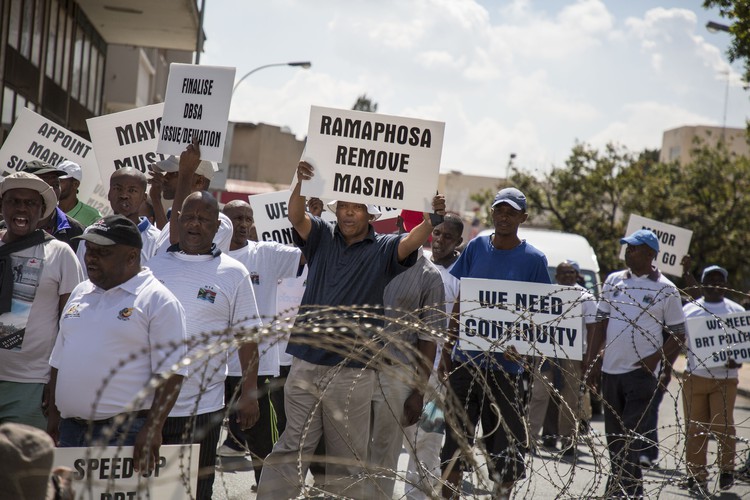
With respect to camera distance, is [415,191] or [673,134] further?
[673,134]

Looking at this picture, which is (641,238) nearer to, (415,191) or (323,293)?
(415,191)

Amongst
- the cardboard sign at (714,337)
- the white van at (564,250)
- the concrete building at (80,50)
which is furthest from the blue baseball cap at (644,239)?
Answer: the concrete building at (80,50)

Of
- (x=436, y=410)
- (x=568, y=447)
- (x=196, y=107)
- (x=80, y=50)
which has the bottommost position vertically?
(x=436, y=410)

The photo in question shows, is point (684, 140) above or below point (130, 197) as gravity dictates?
above

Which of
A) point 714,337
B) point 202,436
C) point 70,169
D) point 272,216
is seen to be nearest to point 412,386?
point 202,436

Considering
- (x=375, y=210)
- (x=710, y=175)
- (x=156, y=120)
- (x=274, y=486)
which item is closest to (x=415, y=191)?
(x=375, y=210)

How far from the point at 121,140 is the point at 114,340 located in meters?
4.67

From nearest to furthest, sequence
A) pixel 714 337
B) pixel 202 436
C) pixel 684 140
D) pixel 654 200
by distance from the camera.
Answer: pixel 202 436 → pixel 714 337 → pixel 654 200 → pixel 684 140

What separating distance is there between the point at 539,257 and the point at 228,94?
2710 millimetres

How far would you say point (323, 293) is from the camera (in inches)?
219

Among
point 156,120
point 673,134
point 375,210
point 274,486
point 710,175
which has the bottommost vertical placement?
point 274,486

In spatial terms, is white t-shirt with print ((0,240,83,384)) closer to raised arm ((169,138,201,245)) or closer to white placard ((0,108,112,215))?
raised arm ((169,138,201,245))

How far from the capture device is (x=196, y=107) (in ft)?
25.0

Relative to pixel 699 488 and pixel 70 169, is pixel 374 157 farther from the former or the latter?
pixel 70 169
